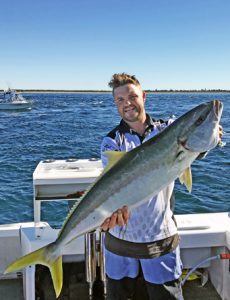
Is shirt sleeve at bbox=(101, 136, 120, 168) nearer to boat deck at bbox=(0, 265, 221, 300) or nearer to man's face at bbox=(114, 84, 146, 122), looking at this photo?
man's face at bbox=(114, 84, 146, 122)

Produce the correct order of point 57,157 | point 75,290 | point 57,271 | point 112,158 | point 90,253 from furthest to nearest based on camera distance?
point 57,157 < point 75,290 < point 90,253 < point 57,271 < point 112,158

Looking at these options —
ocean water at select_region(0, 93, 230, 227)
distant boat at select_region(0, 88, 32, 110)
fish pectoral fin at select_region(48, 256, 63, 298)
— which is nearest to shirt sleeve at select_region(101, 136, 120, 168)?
fish pectoral fin at select_region(48, 256, 63, 298)

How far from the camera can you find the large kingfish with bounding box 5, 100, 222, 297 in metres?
2.78

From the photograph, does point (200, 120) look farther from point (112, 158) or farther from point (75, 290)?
point (75, 290)

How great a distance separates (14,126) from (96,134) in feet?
31.7

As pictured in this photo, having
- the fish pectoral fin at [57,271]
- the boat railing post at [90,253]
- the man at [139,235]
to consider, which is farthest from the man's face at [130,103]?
the boat railing post at [90,253]

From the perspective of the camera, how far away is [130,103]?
3.44 meters

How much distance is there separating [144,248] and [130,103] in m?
1.15

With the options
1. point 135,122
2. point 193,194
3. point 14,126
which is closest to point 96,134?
point 14,126

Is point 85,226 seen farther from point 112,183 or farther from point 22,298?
point 22,298

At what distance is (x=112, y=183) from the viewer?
3.00 meters

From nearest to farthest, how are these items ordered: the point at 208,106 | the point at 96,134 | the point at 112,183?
the point at 208,106
the point at 112,183
the point at 96,134

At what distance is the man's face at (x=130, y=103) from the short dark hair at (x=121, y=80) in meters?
0.04

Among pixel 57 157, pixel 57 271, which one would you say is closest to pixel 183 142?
pixel 57 271
